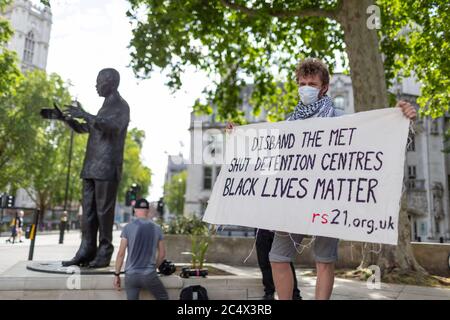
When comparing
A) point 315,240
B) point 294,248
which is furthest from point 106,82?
point 315,240

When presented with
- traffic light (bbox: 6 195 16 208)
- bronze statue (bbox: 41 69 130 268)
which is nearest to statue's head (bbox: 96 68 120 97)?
bronze statue (bbox: 41 69 130 268)

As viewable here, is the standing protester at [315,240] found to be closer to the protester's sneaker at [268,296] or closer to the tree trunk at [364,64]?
the protester's sneaker at [268,296]

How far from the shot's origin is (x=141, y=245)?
4.61 metres

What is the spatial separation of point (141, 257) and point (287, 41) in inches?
564

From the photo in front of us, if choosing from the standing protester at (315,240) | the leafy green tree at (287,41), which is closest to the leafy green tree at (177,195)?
the leafy green tree at (287,41)

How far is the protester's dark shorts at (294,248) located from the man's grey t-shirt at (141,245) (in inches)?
68.5

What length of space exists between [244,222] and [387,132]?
57.9 inches

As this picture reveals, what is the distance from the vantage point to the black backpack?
4547 mm

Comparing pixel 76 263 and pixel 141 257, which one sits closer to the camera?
pixel 141 257

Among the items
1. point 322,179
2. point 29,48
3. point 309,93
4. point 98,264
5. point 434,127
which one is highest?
point 29,48

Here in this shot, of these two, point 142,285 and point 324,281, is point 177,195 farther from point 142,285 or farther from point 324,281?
point 324,281

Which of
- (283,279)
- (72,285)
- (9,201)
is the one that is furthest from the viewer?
(9,201)

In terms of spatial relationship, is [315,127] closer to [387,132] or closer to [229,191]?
[387,132]

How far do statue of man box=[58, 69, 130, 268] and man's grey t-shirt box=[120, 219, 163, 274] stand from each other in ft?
3.22
